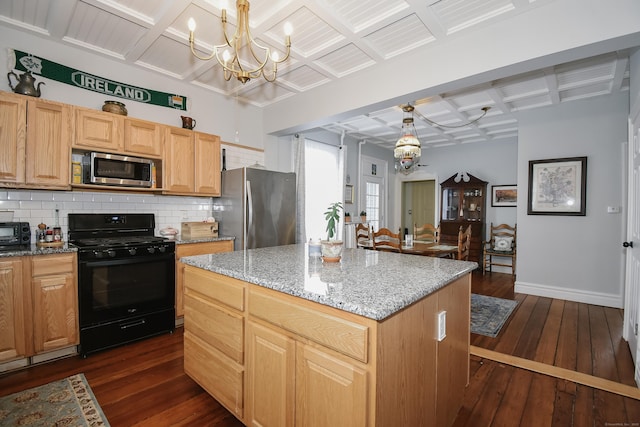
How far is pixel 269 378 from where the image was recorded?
4.62ft

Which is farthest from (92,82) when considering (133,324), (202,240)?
(133,324)

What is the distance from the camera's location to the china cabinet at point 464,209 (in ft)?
19.4

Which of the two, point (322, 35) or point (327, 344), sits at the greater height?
point (322, 35)

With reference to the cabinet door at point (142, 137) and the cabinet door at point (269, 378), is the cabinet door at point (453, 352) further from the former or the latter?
the cabinet door at point (142, 137)

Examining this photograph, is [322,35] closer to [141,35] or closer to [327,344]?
[141,35]

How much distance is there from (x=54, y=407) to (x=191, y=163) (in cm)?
239

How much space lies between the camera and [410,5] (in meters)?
2.25

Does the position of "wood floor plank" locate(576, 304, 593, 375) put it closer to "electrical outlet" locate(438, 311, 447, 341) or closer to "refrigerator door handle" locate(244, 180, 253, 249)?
"electrical outlet" locate(438, 311, 447, 341)

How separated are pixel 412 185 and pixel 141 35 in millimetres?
6300

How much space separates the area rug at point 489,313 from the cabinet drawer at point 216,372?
2.47 metres

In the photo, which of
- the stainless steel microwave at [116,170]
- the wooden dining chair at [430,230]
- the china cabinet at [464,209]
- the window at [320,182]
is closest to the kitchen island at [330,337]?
the stainless steel microwave at [116,170]

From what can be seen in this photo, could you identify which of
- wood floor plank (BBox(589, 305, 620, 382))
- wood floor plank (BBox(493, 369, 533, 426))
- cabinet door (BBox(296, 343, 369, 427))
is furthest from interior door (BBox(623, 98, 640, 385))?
cabinet door (BBox(296, 343, 369, 427))

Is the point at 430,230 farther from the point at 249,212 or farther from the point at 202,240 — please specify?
the point at 202,240

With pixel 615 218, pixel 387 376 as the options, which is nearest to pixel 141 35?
pixel 387 376
